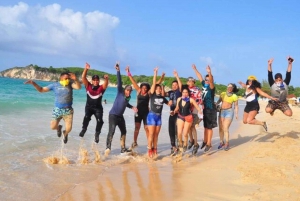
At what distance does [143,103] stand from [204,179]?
3.01 meters

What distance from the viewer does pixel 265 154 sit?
9.27 metres

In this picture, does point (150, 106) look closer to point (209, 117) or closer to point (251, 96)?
point (209, 117)

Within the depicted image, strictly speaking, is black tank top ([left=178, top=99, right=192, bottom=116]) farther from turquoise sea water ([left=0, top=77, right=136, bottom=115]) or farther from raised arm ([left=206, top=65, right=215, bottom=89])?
turquoise sea water ([left=0, top=77, right=136, bottom=115])

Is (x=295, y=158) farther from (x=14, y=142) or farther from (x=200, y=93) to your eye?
(x=14, y=142)

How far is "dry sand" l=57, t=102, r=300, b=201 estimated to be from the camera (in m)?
5.58

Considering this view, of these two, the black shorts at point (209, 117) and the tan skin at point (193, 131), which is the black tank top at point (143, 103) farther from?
the black shorts at point (209, 117)

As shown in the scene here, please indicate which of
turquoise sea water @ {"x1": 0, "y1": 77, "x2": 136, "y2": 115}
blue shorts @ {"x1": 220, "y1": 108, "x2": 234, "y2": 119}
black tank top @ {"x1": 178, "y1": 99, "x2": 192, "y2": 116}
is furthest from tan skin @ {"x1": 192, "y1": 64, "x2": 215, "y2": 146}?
turquoise sea water @ {"x1": 0, "y1": 77, "x2": 136, "y2": 115}

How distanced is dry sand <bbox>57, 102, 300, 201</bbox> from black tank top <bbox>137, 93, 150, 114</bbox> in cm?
131

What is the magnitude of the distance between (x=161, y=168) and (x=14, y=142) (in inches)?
182

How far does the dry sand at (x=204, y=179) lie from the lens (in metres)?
5.58

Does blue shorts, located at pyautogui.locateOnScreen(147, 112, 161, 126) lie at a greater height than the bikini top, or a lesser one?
lesser

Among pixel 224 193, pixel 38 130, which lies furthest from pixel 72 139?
pixel 224 193

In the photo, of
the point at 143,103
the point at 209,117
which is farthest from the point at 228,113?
the point at 143,103

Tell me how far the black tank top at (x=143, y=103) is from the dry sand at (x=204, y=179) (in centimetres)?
131
